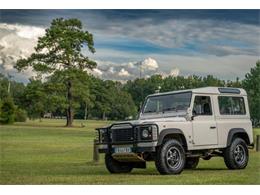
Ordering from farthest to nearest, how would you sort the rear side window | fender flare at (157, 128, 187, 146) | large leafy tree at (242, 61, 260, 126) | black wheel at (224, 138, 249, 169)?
1. large leafy tree at (242, 61, 260, 126)
2. the rear side window
3. black wheel at (224, 138, 249, 169)
4. fender flare at (157, 128, 187, 146)

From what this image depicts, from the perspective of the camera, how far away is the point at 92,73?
60.6 ft

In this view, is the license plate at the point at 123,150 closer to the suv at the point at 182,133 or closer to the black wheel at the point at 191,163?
the suv at the point at 182,133

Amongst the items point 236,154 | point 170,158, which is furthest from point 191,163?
point 170,158

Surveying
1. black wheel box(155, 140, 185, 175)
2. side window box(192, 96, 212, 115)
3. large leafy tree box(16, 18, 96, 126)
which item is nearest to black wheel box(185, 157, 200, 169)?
side window box(192, 96, 212, 115)

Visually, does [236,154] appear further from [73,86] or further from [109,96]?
[73,86]

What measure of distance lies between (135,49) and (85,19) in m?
1.45

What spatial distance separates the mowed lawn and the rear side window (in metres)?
1.44

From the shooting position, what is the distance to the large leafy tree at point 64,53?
1783cm

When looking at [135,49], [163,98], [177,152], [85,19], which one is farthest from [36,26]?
[177,152]

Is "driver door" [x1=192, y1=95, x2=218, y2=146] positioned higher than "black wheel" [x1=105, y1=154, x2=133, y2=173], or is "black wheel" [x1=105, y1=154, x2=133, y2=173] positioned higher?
"driver door" [x1=192, y1=95, x2=218, y2=146]

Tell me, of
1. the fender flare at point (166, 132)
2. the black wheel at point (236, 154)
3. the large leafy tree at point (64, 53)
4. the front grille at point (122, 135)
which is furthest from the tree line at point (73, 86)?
the fender flare at point (166, 132)

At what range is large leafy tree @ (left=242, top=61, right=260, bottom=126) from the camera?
1686 centimetres

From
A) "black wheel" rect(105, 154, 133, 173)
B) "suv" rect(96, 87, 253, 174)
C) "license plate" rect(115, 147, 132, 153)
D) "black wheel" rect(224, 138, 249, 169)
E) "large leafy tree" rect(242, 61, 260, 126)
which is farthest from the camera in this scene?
"large leafy tree" rect(242, 61, 260, 126)

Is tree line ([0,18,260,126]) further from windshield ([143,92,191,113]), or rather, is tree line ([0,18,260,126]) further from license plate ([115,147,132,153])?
license plate ([115,147,132,153])
